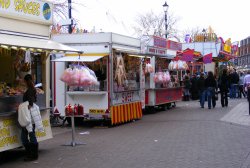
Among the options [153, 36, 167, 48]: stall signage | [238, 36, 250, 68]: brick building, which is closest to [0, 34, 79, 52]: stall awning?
[153, 36, 167, 48]: stall signage

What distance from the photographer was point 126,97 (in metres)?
15.5

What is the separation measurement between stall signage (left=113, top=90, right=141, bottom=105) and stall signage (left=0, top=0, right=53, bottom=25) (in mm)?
4968

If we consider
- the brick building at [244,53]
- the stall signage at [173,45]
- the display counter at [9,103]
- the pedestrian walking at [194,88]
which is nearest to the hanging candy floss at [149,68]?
the stall signage at [173,45]

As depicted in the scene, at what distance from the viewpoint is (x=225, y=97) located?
2078 cm

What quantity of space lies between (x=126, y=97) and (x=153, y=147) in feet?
18.1

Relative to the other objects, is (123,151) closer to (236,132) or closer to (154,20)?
(236,132)

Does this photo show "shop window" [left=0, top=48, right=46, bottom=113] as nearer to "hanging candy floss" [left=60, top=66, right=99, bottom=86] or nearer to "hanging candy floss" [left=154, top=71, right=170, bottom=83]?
"hanging candy floss" [left=60, top=66, right=99, bottom=86]

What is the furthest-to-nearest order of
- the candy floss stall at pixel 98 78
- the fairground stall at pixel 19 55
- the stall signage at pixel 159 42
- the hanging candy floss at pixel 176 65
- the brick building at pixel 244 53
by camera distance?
the brick building at pixel 244 53 < the hanging candy floss at pixel 176 65 < the stall signage at pixel 159 42 < the candy floss stall at pixel 98 78 < the fairground stall at pixel 19 55

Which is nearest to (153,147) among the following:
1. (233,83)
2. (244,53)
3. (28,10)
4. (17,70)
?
(17,70)

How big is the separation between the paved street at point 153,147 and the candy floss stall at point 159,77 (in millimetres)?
4105

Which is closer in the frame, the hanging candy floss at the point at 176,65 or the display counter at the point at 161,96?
the display counter at the point at 161,96

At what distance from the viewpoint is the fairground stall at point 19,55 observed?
871 centimetres

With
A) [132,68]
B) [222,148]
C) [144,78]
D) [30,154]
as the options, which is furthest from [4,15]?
[144,78]

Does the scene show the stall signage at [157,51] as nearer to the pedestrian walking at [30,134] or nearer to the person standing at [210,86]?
the person standing at [210,86]
